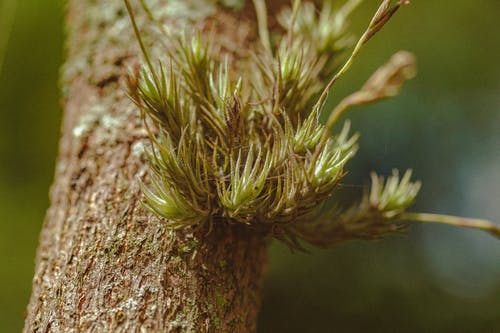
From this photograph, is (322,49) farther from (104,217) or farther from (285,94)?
(104,217)

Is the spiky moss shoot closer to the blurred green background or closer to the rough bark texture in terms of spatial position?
the rough bark texture

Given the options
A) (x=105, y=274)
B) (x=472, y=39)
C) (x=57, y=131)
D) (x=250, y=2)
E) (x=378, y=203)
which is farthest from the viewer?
(x=472, y=39)

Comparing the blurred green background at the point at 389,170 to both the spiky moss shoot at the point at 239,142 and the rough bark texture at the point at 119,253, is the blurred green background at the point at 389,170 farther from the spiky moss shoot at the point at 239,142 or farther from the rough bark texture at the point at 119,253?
the spiky moss shoot at the point at 239,142

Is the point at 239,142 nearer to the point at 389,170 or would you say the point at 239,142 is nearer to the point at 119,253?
the point at 119,253

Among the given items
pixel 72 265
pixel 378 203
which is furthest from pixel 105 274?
pixel 378 203

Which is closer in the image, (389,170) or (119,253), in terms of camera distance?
(119,253)

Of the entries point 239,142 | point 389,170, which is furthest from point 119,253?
point 389,170
